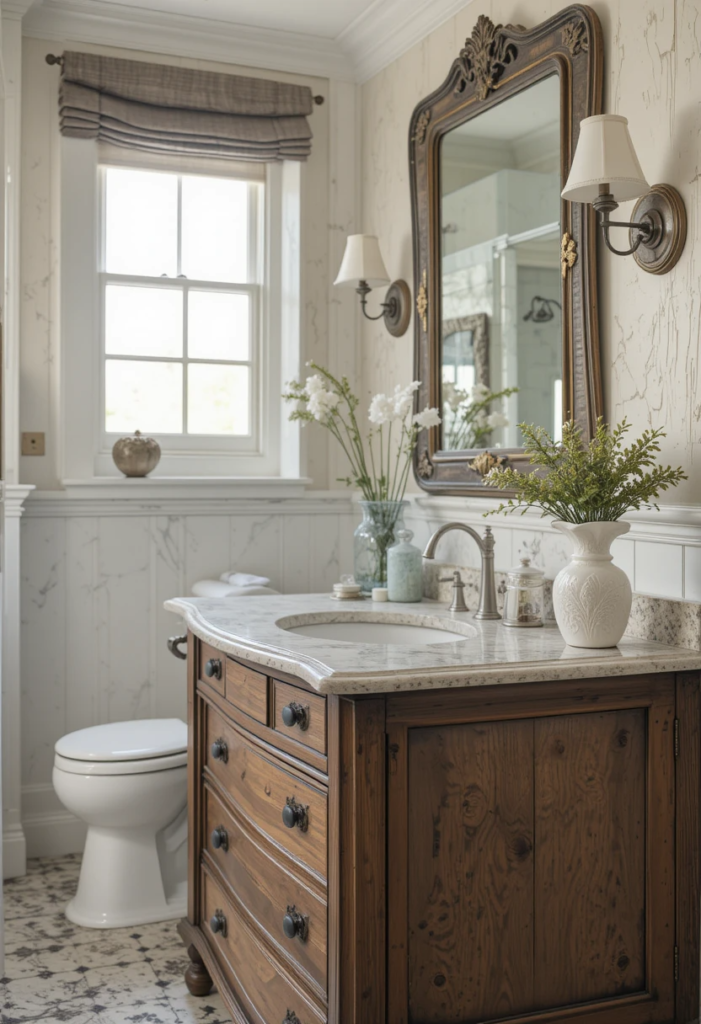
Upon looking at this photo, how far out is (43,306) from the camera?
10.5 feet

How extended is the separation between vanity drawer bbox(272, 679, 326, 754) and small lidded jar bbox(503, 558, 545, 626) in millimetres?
574

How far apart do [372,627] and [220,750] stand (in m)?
0.48

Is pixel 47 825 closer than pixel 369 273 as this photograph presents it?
No

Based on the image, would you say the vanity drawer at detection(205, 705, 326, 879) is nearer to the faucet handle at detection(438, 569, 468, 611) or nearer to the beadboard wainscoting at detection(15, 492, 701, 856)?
the faucet handle at detection(438, 569, 468, 611)

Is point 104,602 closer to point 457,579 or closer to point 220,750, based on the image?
point 220,750

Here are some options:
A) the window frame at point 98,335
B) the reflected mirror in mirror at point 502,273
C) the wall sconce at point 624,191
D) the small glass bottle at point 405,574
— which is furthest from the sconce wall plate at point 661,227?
the window frame at point 98,335

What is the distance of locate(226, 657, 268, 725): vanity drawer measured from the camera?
198cm

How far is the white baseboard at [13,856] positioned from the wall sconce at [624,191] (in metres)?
2.44

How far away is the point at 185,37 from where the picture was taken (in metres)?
3.31

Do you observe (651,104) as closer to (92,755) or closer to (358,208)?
(358,208)

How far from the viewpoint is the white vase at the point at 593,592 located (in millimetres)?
1863

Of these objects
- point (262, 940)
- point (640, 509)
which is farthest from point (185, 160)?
point (262, 940)

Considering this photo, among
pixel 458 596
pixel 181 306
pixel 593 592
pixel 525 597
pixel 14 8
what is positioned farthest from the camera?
pixel 181 306

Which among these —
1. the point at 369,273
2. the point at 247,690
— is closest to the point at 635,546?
the point at 247,690
